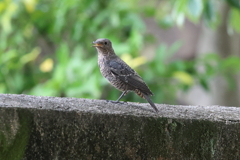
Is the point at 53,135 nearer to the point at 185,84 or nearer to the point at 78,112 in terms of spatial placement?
the point at 78,112

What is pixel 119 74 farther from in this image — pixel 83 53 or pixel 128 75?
pixel 83 53

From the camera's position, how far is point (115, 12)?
21.2ft

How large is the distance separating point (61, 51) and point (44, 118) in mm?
3725

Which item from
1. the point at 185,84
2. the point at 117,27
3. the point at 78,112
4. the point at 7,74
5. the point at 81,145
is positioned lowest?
the point at 81,145

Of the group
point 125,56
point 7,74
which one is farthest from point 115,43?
point 7,74

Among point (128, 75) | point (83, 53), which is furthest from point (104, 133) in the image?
point (83, 53)

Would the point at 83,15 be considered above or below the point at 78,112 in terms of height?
above

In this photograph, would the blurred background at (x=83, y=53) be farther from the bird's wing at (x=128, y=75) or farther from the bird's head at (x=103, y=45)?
the bird's wing at (x=128, y=75)

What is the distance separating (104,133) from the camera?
223 centimetres

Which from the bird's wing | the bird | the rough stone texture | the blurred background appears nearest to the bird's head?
the bird

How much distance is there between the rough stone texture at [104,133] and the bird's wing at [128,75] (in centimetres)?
62

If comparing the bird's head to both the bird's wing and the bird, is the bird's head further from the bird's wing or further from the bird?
the bird's wing

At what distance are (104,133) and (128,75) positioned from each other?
1.13m

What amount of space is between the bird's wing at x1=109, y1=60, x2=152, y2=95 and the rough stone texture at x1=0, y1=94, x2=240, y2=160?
0.62 metres
